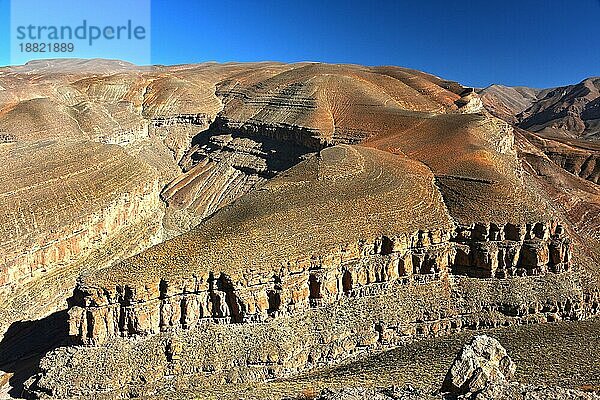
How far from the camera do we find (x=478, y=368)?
19766mm

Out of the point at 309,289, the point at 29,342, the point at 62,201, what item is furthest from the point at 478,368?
the point at 62,201

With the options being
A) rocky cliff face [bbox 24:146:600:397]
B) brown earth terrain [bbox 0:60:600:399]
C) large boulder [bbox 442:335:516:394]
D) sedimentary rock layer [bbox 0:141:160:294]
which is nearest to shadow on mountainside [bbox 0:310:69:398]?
brown earth terrain [bbox 0:60:600:399]

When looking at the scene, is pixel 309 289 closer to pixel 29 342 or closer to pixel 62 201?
pixel 29 342

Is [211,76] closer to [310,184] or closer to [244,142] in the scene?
[244,142]

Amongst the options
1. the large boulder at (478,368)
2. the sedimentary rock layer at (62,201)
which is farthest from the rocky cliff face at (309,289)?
the large boulder at (478,368)

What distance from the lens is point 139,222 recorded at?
5388cm

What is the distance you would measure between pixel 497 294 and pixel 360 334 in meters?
10.8

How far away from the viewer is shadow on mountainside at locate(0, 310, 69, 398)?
3244 cm

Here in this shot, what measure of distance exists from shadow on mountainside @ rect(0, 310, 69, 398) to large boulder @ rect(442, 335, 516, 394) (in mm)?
23641

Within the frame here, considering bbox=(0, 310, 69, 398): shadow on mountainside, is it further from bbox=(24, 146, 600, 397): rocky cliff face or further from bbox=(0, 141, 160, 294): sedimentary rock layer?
bbox=(24, 146, 600, 397): rocky cliff face

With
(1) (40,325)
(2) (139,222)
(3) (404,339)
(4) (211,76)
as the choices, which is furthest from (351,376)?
(4) (211,76)

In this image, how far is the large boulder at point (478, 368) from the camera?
1936 cm

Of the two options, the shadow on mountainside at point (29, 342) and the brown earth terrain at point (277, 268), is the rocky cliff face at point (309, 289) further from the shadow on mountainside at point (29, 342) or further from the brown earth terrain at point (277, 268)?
the shadow on mountainside at point (29, 342)

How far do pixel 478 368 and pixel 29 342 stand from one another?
29451 millimetres
